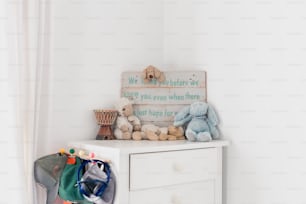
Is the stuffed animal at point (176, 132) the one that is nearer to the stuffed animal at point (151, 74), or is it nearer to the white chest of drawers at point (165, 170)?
the white chest of drawers at point (165, 170)

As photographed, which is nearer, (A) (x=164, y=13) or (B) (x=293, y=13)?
(B) (x=293, y=13)

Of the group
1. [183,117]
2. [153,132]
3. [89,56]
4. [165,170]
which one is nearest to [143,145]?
[165,170]

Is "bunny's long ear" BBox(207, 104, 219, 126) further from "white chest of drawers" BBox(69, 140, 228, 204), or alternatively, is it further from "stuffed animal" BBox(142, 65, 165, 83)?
"stuffed animal" BBox(142, 65, 165, 83)

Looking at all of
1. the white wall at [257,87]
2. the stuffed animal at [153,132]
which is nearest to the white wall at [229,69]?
the white wall at [257,87]

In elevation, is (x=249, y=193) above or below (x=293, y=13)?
below

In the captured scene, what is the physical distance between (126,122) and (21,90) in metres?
0.53

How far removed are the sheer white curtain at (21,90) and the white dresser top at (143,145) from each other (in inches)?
9.1

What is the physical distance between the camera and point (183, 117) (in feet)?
7.02

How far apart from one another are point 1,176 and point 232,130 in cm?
105

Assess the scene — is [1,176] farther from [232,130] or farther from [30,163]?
[232,130]

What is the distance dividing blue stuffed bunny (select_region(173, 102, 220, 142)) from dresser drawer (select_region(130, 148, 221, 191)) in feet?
0.31

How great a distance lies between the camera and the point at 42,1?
1901mm

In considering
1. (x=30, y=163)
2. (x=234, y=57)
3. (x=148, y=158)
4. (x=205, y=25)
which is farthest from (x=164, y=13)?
(x=30, y=163)

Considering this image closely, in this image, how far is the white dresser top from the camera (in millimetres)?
1743
